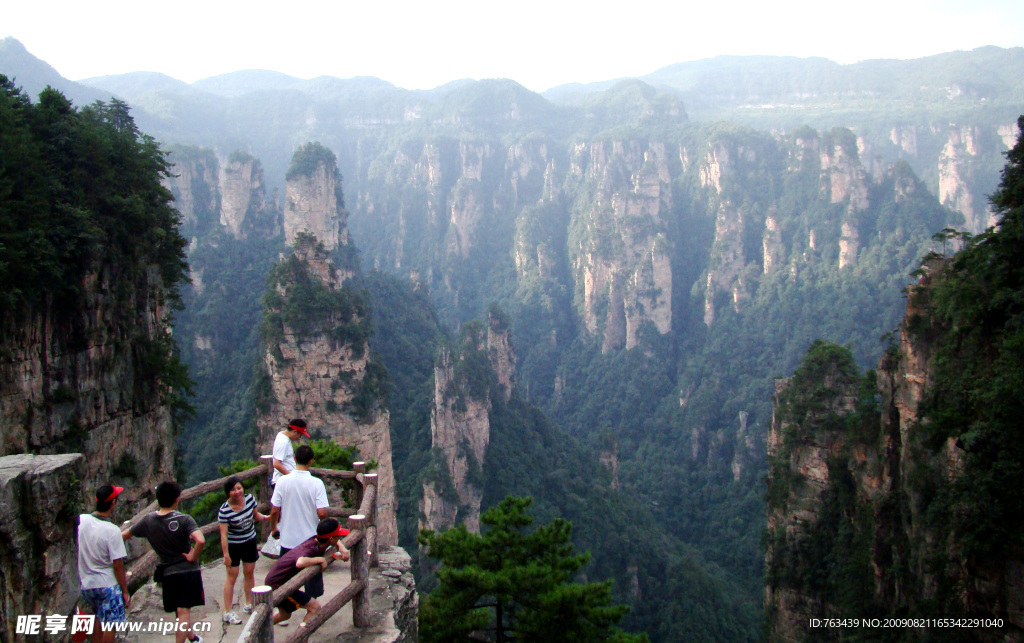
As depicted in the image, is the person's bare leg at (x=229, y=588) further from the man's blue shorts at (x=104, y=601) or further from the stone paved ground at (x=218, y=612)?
the man's blue shorts at (x=104, y=601)

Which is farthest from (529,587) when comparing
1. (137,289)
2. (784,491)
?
(784,491)

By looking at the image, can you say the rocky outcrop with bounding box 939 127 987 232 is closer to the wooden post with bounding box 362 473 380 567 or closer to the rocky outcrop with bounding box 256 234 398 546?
the rocky outcrop with bounding box 256 234 398 546

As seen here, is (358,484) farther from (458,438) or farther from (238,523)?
(458,438)

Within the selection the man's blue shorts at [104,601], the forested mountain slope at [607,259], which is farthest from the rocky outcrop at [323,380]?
the man's blue shorts at [104,601]

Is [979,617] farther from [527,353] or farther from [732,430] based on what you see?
[527,353]

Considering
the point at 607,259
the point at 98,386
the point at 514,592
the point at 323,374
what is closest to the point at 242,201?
the point at 323,374

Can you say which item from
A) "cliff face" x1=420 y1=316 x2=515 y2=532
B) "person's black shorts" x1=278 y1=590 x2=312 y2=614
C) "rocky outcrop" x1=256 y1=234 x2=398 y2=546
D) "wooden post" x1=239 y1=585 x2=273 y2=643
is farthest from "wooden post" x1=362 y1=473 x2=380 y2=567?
"cliff face" x1=420 y1=316 x2=515 y2=532

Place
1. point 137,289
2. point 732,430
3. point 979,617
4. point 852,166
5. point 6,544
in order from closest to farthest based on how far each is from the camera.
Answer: point 6,544 → point 979,617 → point 137,289 → point 732,430 → point 852,166
